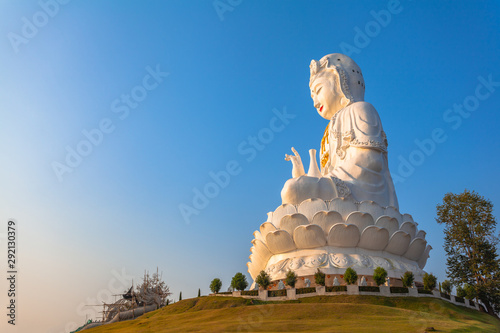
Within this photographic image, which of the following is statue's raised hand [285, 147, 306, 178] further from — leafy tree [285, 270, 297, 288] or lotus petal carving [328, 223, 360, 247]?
leafy tree [285, 270, 297, 288]

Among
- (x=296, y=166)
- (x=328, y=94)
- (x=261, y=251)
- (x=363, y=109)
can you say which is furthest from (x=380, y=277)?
(x=328, y=94)

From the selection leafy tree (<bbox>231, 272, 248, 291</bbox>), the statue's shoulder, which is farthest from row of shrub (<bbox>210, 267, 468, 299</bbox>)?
the statue's shoulder

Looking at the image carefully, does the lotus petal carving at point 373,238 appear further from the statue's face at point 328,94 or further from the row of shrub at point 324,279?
the statue's face at point 328,94

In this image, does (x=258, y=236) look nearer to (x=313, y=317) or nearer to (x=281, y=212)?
(x=281, y=212)

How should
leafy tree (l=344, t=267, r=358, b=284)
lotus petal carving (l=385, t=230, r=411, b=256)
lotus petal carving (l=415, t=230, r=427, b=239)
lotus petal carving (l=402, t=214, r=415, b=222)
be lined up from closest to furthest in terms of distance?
leafy tree (l=344, t=267, r=358, b=284)
lotus petal carving (l=385, t=230, r=411, b=256)
lotus petal carving (l=402, t=214, r=415, b=222)
lotus petal carving (l=415, t=230, r=427, b=239)

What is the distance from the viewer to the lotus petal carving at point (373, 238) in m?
17.6

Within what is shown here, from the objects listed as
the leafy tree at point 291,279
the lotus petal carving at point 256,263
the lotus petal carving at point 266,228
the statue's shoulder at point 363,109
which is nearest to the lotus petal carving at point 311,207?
the lotus petal carving at point 266,228

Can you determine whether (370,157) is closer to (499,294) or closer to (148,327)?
(499,294)

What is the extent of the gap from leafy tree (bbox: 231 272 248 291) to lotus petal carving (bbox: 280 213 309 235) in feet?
9.24

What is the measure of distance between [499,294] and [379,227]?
5266mm

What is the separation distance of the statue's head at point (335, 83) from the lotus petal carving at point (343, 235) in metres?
8.36

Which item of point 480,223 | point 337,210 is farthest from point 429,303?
point 480,223

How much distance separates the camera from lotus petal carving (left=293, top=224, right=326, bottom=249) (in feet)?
57.6

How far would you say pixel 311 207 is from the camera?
59.8ft
